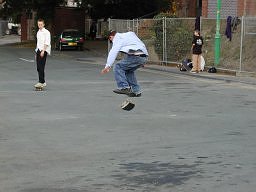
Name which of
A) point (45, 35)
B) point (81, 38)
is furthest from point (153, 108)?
point (81, 38)

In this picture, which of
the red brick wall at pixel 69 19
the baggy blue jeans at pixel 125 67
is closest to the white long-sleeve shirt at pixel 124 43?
the baggy blue jeans at pixel 125 67

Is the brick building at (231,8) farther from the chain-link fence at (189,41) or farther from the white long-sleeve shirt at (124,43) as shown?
the white long-sleeve shirt at (124,43)

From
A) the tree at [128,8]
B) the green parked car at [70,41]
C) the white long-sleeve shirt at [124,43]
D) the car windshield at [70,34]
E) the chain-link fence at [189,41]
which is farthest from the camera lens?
the tree at [128,8]

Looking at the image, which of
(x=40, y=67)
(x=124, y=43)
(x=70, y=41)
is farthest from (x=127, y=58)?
(x=70, y=41)

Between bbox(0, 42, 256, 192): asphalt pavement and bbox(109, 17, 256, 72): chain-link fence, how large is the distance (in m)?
7.69

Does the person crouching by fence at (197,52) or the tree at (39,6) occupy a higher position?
the tree at (39,6)

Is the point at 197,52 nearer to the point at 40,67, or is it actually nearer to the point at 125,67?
the point at 40,67

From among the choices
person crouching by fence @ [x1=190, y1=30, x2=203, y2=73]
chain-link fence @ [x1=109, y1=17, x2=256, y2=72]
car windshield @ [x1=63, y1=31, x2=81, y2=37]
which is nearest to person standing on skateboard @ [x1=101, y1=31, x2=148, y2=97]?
person crouching by fence @ [x1=190, y1=30, x2=203, y2=73]

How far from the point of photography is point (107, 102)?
488 inches

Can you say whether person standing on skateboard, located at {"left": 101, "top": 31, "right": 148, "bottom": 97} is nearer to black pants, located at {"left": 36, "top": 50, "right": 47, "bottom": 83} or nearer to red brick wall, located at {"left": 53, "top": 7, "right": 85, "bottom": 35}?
black pants, located at {"left": 36, "top": 50, "right": 47, "bottom": 83}

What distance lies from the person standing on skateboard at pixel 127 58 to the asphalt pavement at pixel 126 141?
54 cm

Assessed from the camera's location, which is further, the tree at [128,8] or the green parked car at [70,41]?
the tree at [128,8]

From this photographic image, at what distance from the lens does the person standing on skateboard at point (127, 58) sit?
A: 10125 mm

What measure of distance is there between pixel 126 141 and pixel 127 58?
265cm
